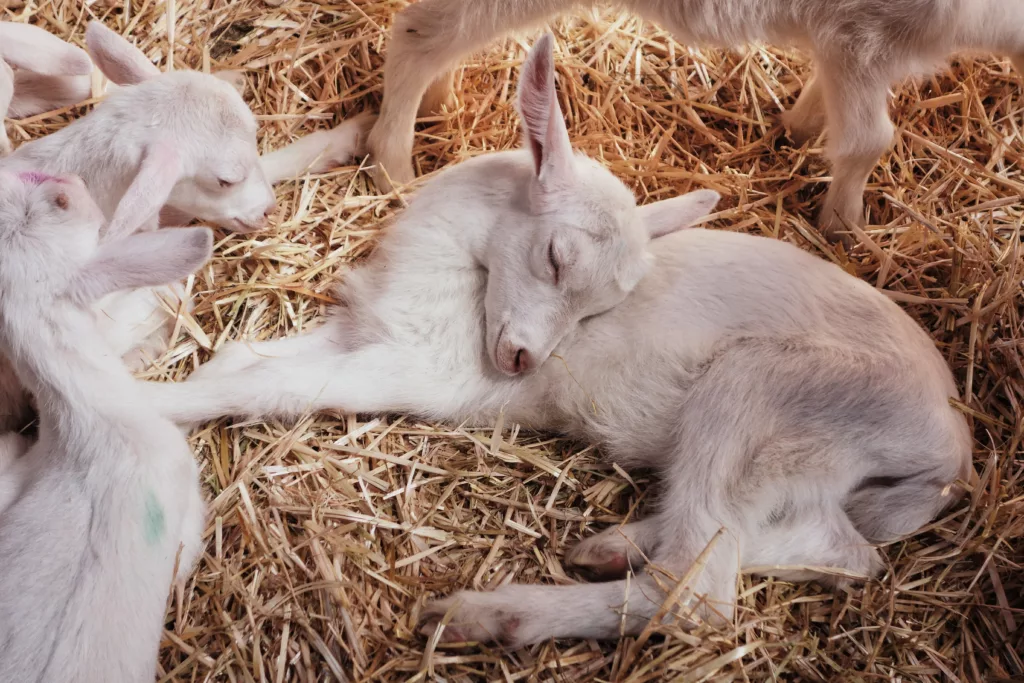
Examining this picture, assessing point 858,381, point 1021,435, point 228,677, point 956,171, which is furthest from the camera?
point 956,171

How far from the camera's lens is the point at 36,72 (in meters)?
3.26

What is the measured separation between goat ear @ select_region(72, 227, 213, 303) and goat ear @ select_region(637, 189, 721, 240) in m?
1.49

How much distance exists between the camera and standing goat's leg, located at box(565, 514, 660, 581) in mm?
2629

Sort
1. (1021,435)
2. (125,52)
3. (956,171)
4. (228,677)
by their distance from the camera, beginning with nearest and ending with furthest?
(228,677)
(1021,435)
(125,52)
(956,171)

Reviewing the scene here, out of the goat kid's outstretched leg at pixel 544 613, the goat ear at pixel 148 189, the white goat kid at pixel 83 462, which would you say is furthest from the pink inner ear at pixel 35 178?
the goat kid's outstretched leg at pixel 544 613

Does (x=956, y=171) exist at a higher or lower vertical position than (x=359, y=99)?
lower

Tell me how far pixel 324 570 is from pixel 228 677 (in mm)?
387

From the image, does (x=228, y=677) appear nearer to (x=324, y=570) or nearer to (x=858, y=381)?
(x=324, y=570)

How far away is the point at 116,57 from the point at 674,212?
2.04 m

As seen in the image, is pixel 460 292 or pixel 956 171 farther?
pixel 956 171

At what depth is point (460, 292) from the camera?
297 centimetres

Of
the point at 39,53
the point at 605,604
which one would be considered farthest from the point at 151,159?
the point at 605,604

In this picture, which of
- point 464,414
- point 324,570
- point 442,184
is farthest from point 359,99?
point 324,570

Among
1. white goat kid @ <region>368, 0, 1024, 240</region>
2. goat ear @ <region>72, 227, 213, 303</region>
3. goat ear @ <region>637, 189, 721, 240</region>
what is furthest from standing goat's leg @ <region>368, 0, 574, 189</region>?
goat ear @ <region>72, 227, 213, 303</region>
